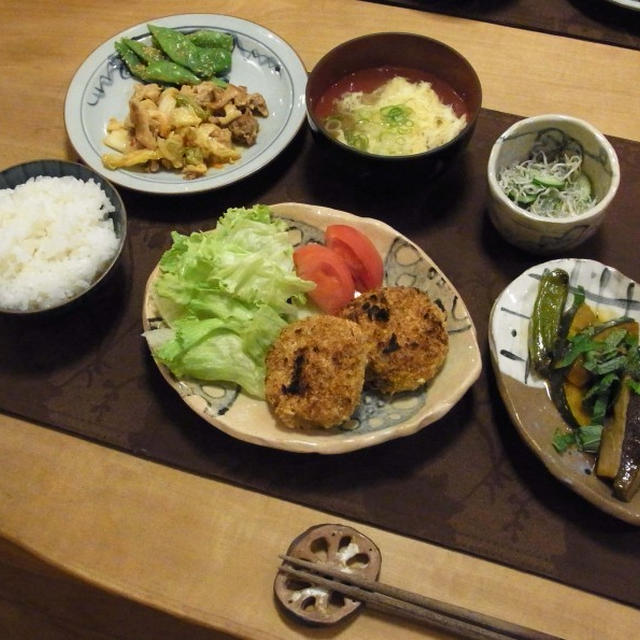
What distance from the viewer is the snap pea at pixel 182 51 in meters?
2.25

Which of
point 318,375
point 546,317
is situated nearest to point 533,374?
point 546,317

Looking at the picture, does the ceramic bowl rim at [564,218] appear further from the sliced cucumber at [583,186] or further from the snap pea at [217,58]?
the snap pea at [217,58]

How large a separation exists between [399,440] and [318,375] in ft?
0.88

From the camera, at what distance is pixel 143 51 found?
227 centimetres

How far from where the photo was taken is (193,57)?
226cm

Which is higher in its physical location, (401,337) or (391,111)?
(391,111)

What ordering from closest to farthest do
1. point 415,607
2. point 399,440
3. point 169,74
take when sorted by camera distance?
point 415,607 < point 399,440 < point 169,74

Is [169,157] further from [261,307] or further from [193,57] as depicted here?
[261,307]

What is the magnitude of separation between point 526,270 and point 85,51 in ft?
5.92

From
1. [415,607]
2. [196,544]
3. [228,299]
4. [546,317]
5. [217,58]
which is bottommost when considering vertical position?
[196,544]

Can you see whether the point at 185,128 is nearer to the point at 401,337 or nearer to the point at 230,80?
the point at 230,80

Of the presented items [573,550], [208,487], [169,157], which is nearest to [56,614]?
[208,487]

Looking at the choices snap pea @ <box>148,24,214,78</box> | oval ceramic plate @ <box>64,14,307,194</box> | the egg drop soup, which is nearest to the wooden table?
oval ceramic plate @ <box>64,14,307,194</box>

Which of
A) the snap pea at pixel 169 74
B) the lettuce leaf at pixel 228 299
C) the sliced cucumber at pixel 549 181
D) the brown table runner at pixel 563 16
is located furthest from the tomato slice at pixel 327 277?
the brown table runner at pixel 563 16
